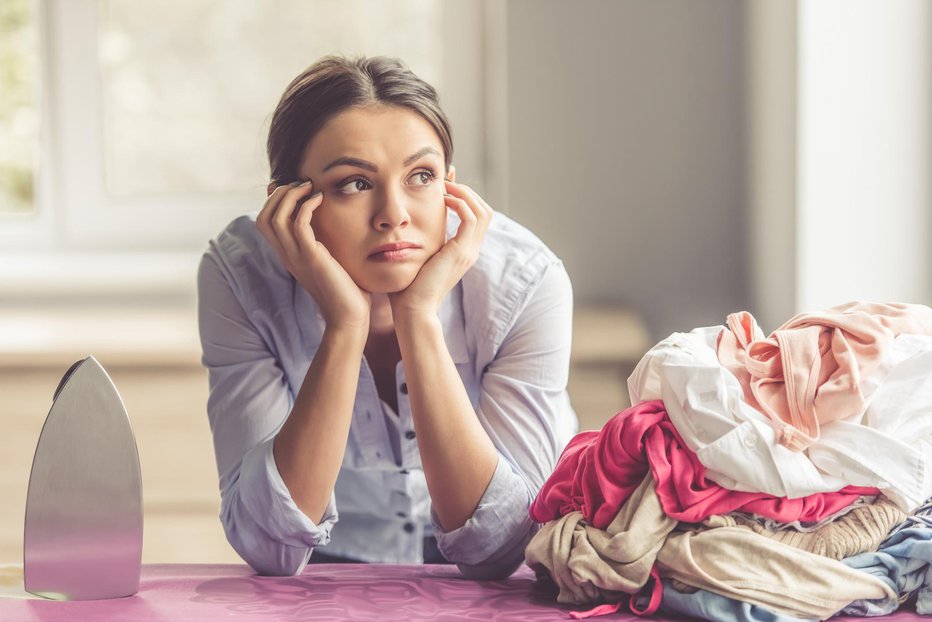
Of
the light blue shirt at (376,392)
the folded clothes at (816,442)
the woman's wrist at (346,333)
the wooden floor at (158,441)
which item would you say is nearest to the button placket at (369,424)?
the light blue shirt at (376,392)

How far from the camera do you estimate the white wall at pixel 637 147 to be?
2.48 m

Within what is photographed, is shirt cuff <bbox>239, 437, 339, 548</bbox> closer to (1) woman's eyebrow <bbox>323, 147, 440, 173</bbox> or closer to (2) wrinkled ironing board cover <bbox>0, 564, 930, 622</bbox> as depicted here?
(2) wrinkled ironing board cover <bbox>0, 564, 930, 622</bbox>

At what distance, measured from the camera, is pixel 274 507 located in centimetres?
114

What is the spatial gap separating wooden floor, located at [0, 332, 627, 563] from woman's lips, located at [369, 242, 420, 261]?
1.35m

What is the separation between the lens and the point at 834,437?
3.01 ft

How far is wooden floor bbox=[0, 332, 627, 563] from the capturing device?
246cm

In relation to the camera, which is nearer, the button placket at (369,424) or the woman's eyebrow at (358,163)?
the woman's eyebrow at (358,163)

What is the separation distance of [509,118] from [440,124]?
130cm

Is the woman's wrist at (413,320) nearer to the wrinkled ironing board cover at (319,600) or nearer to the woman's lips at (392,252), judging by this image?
the woman's lips at (392,252)

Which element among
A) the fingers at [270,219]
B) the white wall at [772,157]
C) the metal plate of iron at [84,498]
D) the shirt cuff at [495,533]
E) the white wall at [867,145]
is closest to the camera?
the metal plate of iron at [84,498]

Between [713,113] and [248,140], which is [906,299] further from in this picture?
[248,140]

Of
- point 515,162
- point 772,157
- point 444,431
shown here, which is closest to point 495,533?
point 444,431

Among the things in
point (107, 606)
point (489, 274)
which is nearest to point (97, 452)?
point (107, 606)

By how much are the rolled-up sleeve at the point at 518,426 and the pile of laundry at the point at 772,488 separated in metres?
0.15
